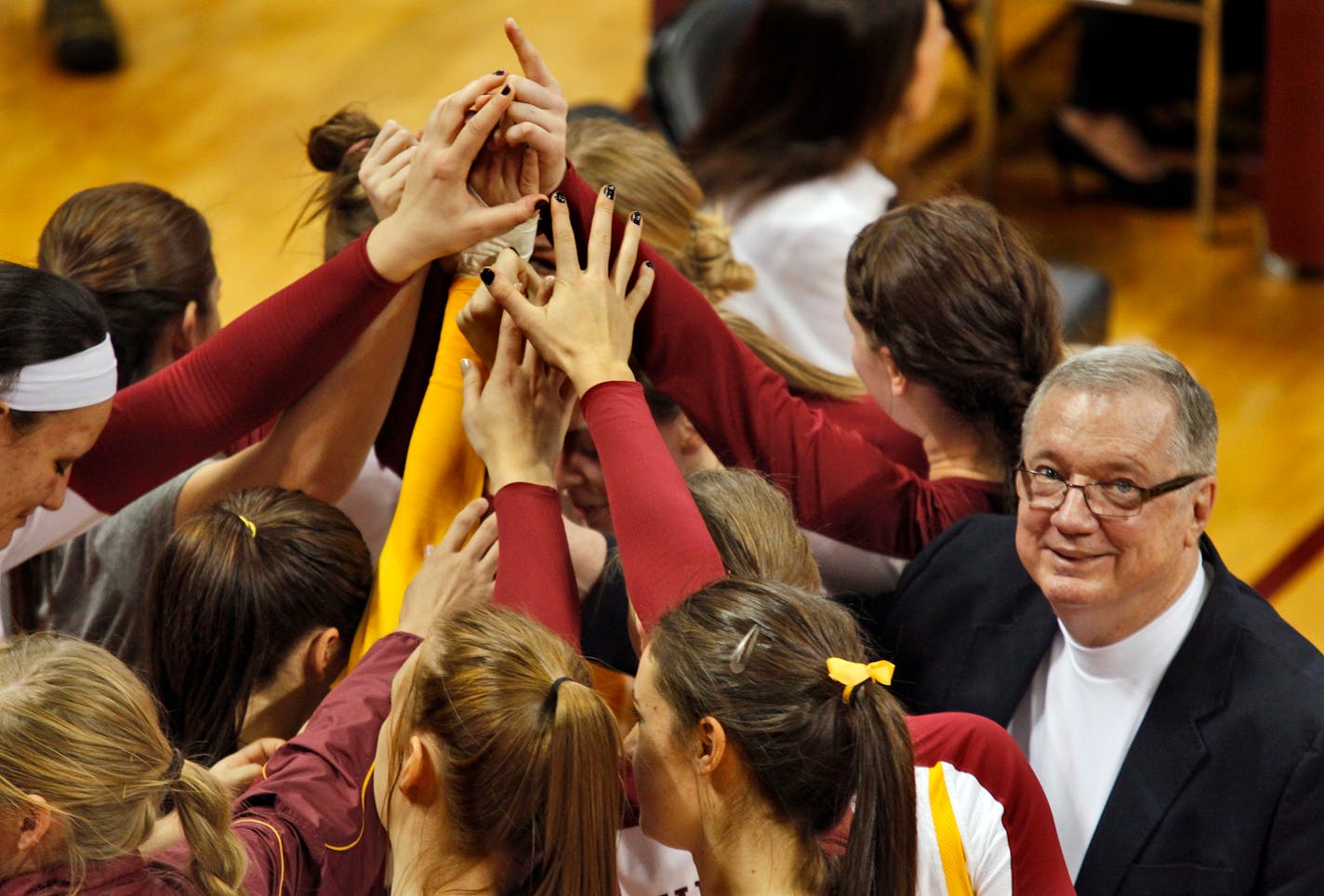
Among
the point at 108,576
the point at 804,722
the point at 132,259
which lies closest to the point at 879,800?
the point at 804,722

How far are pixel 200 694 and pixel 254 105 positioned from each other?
134 inches

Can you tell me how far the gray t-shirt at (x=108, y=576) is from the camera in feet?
6.36

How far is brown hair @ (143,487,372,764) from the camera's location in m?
1.69

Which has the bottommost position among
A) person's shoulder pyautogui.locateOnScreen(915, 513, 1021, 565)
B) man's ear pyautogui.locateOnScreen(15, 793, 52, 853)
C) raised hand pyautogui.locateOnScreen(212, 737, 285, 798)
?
raised hand pyautogui.locateOnScreen(212, 737, 285, 798)

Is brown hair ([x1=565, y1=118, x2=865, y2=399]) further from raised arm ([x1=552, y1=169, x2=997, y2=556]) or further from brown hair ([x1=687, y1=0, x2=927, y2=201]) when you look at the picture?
brown hair ([x1=687, y1=0, x2=927, y2=201])

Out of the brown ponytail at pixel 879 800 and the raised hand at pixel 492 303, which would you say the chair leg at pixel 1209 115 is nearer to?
the raised hand at pixel 492 303

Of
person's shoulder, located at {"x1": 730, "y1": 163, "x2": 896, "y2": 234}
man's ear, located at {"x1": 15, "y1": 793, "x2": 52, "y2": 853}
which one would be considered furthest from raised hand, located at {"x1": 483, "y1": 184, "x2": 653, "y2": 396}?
person's shoulder, located at {"x1": 730, "y1": 163, "x2": 896, "y2": 234}

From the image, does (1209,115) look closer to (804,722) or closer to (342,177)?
(342,177)

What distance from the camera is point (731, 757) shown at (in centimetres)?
136

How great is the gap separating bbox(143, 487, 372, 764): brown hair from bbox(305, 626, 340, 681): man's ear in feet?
0.05

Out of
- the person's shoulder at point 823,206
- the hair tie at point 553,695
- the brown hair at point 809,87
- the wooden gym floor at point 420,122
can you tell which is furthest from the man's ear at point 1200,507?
the wooden gym floor at point 420,122

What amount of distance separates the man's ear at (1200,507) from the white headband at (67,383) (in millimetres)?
1113

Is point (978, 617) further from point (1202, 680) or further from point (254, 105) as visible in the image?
point (254, 105)

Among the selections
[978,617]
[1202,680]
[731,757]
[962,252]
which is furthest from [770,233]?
[731,757]
